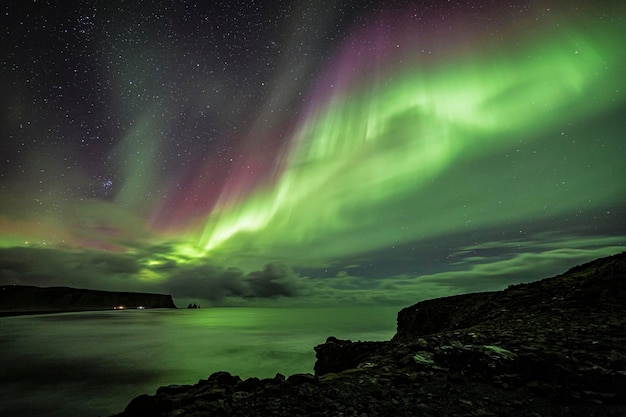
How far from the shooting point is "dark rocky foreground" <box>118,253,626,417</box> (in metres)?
6.05

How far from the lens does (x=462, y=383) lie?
285 inches

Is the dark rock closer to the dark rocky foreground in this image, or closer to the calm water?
the dark rocky foreground

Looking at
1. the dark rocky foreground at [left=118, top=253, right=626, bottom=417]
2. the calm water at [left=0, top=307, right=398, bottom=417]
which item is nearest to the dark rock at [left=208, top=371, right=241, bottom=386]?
the dark rocky foreground at [left=118, top=253, right=626, bottom=417]

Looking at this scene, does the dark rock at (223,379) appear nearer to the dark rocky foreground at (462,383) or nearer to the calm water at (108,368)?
the dark rocky foreground at (462,383)

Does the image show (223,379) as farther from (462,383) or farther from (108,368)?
(108,368)

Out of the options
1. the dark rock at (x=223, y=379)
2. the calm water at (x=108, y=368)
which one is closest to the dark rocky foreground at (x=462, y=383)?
the dark rock at (x=223, y=379)

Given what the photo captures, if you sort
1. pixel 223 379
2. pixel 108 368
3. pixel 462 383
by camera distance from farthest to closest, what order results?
pixel 108 368 → pixel 223 379 → pixel 462 383

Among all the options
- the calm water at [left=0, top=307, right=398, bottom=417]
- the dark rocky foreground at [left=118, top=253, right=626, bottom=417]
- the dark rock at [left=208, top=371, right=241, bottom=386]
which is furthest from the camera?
the calm water at [left=0, top=307, right=398, bottom=417]

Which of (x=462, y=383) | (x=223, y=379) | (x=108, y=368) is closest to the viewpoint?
(x=462, y=383)

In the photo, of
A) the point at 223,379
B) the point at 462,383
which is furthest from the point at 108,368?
the point at 462,383

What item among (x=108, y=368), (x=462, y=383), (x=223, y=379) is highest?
(x=462, y=383)

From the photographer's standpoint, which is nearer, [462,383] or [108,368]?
[462,383]

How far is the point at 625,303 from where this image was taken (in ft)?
38.3

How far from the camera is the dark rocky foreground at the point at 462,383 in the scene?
6051mm
